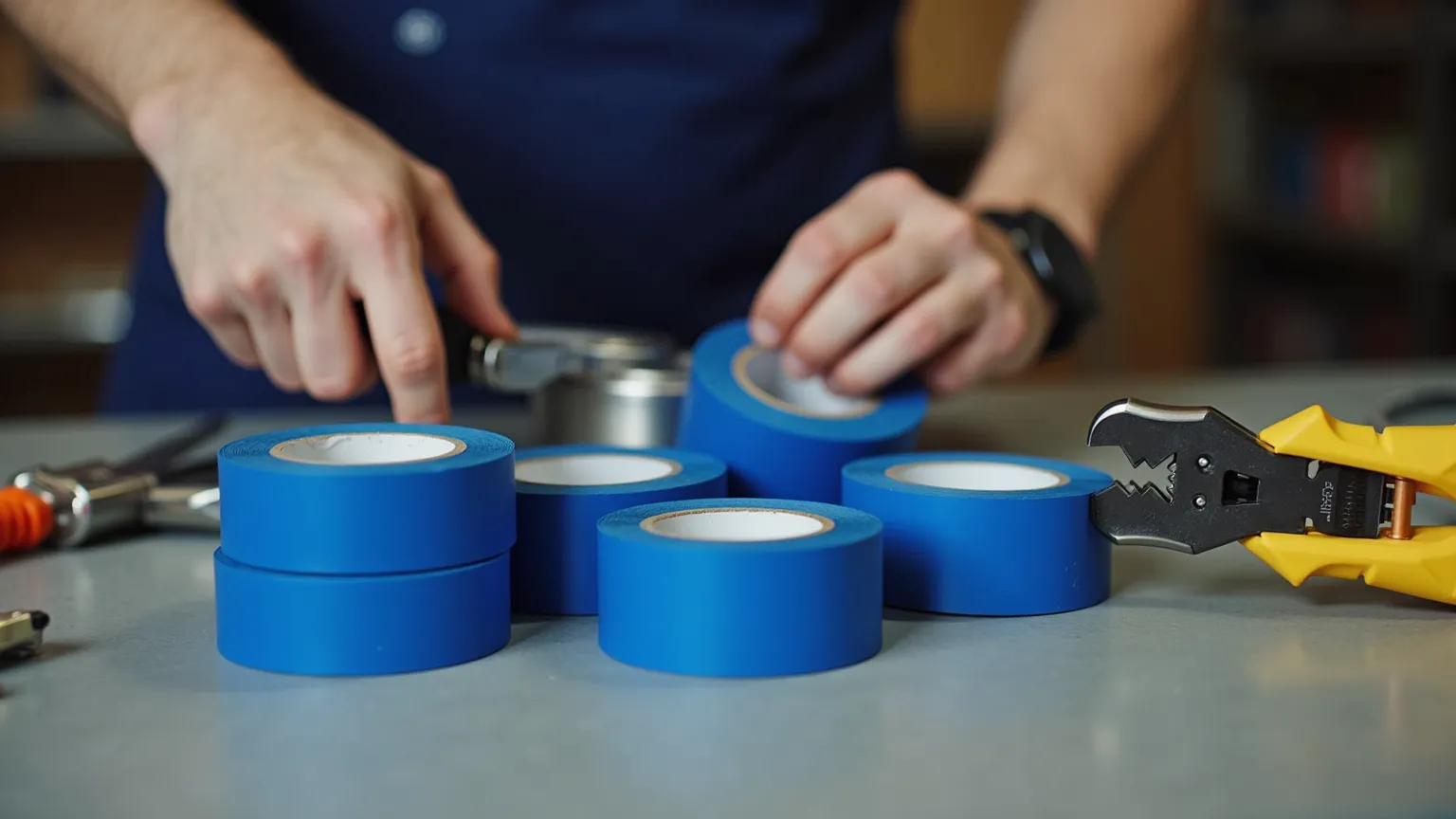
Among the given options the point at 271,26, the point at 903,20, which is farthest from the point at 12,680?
the point at 903,20

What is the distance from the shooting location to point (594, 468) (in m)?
0.83

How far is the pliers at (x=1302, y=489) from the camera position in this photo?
0.68 metres

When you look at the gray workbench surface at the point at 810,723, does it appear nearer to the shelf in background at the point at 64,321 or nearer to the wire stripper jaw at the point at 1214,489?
the wire stripper jaw at the point at 1214,489

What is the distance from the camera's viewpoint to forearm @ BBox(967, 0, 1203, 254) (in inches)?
46.9

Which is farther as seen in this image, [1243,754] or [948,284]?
[948,284]

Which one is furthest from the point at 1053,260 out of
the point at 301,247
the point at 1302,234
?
the point at 1302,234

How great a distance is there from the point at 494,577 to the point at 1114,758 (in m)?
0.29

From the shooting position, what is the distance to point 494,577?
0.66 m

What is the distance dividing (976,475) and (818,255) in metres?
0.19

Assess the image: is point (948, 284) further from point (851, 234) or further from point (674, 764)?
point (674, 764)

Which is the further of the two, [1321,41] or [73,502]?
[1321,41]

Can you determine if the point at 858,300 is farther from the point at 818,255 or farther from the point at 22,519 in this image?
the point at 22,519

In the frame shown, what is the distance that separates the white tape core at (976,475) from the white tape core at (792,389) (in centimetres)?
12

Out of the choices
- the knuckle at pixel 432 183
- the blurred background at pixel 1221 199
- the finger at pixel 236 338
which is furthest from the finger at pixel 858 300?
the blurred background at pixel 1221 199
